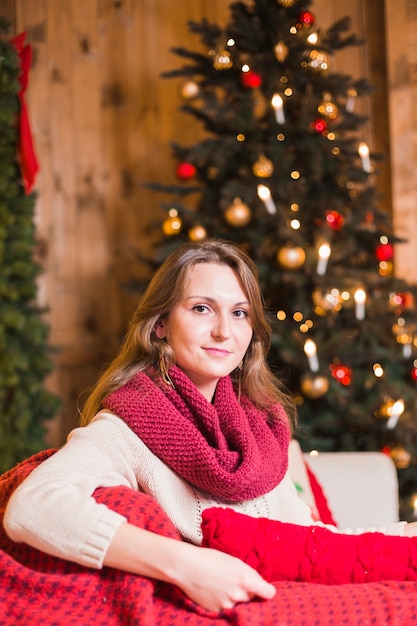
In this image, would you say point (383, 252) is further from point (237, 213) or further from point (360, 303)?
point (237, 213)

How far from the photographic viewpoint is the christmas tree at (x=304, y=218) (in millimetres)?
3061

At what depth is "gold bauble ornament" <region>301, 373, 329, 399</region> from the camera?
9.78 ft

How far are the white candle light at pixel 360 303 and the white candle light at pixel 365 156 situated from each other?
540 millimetres

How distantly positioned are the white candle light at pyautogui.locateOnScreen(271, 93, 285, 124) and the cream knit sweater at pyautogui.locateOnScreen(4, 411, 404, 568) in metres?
1.86

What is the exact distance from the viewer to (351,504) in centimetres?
236

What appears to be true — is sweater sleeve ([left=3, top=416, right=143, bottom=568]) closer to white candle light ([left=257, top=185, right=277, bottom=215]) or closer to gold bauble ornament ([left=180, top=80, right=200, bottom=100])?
white candle light ([left=257, top=185, right=277, bottom=215])

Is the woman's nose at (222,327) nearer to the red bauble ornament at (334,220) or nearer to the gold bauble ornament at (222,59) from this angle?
the red bauble ornament at (334,220)

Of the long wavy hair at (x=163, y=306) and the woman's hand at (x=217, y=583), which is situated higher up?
the long wavy hair at (x=163, y=306)

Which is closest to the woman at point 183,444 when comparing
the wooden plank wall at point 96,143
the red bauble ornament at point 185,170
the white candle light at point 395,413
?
the white candle light at point 395,413

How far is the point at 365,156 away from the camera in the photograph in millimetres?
3326

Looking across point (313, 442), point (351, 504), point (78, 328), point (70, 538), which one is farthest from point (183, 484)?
point (78, 328)

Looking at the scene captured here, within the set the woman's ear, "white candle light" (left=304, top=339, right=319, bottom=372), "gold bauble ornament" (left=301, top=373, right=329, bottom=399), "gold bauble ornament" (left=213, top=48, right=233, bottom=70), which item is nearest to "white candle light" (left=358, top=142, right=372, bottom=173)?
"gold bauble ornament" (left=213, top=48, right=233, bottom=70)

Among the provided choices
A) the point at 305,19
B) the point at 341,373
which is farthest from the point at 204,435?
the point at 305,19

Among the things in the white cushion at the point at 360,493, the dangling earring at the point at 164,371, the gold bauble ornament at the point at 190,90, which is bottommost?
the white cushion at the point at 360,493
